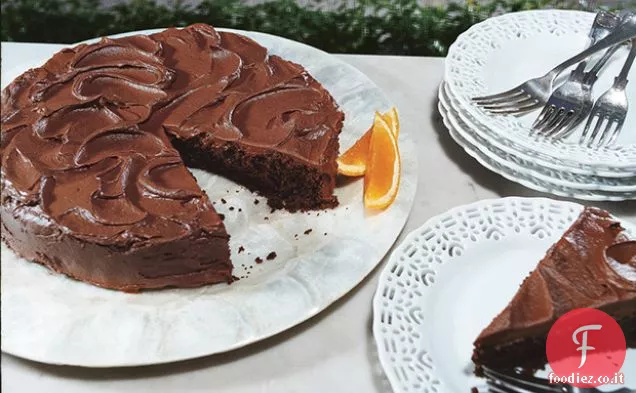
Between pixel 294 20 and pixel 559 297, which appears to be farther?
pixel 294 20

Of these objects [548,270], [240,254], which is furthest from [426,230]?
[240,254]

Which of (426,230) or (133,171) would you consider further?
(133,171)

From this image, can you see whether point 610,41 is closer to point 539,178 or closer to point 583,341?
point 539,178

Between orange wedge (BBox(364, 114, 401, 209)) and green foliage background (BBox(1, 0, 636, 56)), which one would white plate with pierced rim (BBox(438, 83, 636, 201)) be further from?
green foliage background (BBox(1, 0, 636, 56))

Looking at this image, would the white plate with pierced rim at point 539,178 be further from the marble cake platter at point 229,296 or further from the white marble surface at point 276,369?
the white marble surface at point 276,369

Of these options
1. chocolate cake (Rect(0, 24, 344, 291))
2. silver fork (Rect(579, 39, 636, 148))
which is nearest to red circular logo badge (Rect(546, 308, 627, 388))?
silver fork (Rect(579, 39, 636, 148))

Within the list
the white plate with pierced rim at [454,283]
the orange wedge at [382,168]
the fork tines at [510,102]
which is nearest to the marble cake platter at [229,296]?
the orange wedge at [382,168]

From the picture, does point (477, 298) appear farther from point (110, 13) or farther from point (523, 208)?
point (110, 13)

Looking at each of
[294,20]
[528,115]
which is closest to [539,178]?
A: [528,115]
